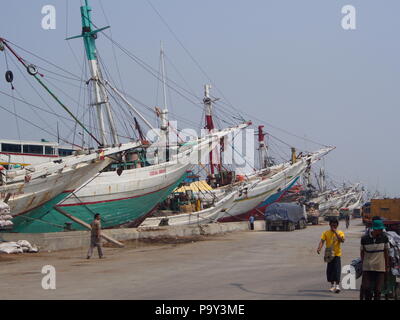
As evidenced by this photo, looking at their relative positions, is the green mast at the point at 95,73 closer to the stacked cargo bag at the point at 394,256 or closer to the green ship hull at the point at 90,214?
the green ship hull at the point at 90,214

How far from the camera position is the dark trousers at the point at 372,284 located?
29.3 ft

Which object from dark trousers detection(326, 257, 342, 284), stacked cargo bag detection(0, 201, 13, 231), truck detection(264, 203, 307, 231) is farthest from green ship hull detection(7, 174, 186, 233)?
dark trousers detection(326, 257, 342, 284)

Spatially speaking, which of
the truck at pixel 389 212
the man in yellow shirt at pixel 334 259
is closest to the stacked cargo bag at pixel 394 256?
the man in yellow shirt at pixel 334 259

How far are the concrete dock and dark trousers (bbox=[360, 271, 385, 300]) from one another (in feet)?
3.18

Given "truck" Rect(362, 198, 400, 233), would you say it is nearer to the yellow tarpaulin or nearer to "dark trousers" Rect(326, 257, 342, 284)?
"dark trousers" Rect(326, 257, 342, 284)

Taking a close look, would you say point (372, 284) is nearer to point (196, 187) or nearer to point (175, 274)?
point (175, 274)

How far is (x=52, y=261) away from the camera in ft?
55.6

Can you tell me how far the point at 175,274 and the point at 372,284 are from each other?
222 inches

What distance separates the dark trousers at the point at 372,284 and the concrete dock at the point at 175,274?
0.97 m

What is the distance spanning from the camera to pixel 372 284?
29.6 ft

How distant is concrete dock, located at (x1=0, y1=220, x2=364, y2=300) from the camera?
34.1ft
